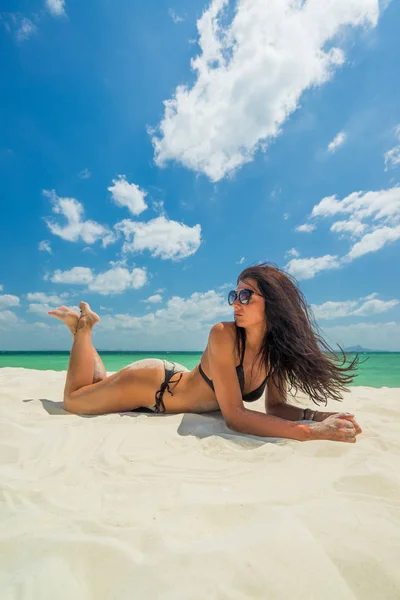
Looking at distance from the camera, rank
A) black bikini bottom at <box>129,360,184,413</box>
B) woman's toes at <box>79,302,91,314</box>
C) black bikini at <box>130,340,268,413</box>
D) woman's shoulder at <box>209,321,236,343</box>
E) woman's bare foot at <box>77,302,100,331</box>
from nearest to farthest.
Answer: woman's shoulder at <box>209,321,236,343</box>
black bikini at <box>130,340,268,413</box>
black bikini bottom at <box>129,360,184,413</box>
woman's bare foot at <box>77,302,100,331</box>
woman's toes at <box>79,302,91,314</box>

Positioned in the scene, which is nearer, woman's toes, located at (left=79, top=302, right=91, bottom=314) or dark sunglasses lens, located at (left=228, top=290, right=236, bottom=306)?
dark sunglasses lens, located at (left=228, top=290, right=236, bottom=306)

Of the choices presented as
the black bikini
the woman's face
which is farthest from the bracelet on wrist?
the woman's face

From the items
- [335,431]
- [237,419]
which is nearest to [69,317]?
[237,419]

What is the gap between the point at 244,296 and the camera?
8.89 feet

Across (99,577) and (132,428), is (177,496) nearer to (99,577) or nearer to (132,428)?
(99,577)

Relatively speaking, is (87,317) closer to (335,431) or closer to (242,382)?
(242,382)

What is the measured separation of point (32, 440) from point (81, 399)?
2.87 feet

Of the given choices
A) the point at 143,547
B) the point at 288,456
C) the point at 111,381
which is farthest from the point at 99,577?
the point at 111,381

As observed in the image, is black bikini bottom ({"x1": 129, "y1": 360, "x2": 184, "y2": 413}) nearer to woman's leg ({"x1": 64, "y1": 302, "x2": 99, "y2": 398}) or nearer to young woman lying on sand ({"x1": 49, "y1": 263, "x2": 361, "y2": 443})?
young woman lying on sand ({"x1": 49, "y1": 263, "x2": 361, "y2": 443})

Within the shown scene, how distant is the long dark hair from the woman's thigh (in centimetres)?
96

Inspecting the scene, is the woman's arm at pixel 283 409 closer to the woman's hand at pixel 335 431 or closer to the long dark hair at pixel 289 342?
the long dark hair at pixel 289 342

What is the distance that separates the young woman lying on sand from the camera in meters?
2.48

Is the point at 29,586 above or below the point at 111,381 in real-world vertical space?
below

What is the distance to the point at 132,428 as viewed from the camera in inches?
103
